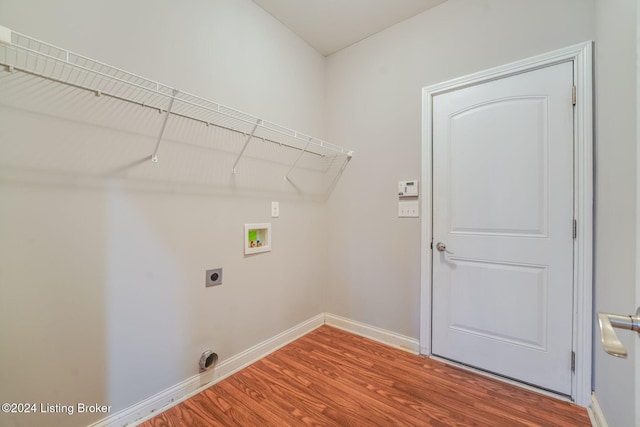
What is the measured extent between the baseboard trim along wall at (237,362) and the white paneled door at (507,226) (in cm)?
43

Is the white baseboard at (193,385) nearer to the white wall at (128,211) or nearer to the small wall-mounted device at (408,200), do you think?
the white wall at (128,211)

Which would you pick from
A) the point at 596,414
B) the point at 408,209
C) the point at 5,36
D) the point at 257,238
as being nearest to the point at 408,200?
the point at 408,209

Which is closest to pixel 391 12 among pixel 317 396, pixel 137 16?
pixel 137 16

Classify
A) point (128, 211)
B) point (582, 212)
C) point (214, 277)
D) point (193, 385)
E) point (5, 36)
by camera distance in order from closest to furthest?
1. point (5, 36)
2. point (128, 211)
3. point (582, 212)
4. point (193, 385)
5. point (214, 277)

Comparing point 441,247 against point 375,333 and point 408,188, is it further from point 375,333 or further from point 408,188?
point 375,333

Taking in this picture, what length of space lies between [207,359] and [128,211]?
3.43 ft

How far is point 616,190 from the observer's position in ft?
3.88

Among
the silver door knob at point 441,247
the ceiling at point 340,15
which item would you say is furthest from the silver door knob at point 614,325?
the ceiling at point 340,15

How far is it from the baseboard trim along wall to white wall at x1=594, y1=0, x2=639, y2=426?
111 cm

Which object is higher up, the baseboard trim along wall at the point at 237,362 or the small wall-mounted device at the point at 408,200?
the small wall-mounted device at the point at 408,200

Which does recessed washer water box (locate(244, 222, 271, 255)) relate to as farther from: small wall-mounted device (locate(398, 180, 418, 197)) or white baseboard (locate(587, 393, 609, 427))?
white baseboard (locate(587, 393, 609, 427))

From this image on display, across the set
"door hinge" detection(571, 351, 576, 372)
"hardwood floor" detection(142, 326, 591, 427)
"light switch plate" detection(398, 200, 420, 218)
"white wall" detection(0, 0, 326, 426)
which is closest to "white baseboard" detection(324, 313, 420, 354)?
"hardwood floor" detection(142, 326, 591, 427)

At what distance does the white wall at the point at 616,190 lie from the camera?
3.34ft

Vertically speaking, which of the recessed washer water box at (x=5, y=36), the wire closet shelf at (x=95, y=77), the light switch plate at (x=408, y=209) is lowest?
the light switch plate at (x=408, y=209)
